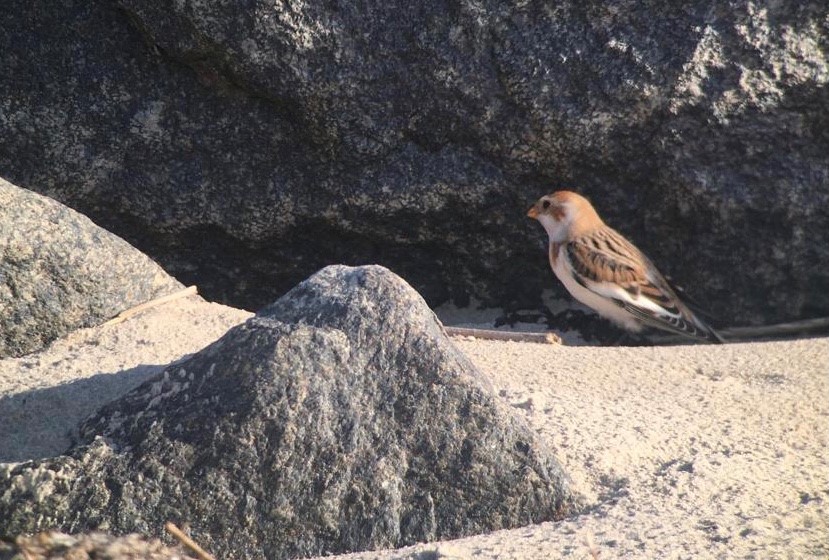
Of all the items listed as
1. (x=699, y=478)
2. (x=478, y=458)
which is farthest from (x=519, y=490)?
(x=699, y=478)

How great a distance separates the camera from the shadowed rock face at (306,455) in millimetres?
2586

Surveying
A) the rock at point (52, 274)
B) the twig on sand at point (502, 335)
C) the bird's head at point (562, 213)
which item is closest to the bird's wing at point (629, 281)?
the bird's head at point (562, 213)

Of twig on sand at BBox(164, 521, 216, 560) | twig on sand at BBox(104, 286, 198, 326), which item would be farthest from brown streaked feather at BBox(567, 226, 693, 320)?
twig on sand at BBox(164, 521, 216, 560)

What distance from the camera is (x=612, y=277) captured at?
16.8 feet

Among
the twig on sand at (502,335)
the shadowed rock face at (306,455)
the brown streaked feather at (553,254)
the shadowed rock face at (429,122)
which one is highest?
the shadowed rock face at (429,122)

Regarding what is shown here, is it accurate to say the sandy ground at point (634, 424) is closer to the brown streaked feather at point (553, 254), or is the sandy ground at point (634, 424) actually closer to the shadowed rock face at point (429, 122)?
the shadowed rock face at point (429, 122)

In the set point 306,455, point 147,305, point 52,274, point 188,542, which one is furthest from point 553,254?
point 188,542

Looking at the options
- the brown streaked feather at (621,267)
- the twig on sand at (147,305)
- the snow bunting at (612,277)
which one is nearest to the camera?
the twig on sand at (147,305)

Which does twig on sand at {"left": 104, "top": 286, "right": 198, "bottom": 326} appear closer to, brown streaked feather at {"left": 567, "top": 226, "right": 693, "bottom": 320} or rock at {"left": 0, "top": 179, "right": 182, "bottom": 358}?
rock at {"left": 0, "top": 179, "right": 182, "bottom": 358}

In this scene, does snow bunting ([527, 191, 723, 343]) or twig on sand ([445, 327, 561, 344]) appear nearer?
twig on sand ([445, 327, 561, 344])

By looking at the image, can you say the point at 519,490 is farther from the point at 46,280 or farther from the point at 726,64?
the point at 726,64

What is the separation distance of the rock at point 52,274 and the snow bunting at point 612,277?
6.14 ft

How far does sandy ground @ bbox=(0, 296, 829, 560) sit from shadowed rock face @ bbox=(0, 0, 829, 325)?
2.28 ft

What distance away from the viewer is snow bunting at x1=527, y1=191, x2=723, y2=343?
16.0ft
